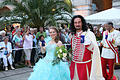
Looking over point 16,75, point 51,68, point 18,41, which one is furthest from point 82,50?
point 18,41

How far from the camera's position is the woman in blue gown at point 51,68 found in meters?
3.88

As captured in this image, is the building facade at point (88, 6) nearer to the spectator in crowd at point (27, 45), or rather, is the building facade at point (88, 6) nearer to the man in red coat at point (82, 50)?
the spectator in crowd at point (27, 45)

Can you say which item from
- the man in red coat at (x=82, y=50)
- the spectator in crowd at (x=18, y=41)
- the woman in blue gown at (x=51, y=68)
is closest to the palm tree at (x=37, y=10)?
the spectator in crowd at (x=18, y=41)

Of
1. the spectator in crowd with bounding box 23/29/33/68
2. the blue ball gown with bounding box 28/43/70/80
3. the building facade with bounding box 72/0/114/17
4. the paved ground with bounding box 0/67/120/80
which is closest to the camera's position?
the blue ball gown with bounding box 28/43/70/80

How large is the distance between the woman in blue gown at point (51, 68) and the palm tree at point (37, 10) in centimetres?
510

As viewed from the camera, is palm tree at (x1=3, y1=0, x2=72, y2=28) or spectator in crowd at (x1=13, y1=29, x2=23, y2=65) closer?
spectator in crowd at (x1=13, y1=29, x2=23, y2=65)

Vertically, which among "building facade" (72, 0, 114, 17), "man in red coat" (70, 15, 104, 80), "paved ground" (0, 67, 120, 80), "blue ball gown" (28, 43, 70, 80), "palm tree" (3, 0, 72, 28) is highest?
"building facade" (72, 0, 114, 17)

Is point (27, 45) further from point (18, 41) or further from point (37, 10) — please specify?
point (37, 10)

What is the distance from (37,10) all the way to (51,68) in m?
5.68

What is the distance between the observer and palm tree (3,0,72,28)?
368 inches

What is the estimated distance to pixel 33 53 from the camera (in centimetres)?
838

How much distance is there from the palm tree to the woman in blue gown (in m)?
5.10

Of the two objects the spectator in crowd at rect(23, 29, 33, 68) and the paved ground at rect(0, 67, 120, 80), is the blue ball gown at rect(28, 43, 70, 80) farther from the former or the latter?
the spectator in crowd at rect(23, 29, 33, 68)

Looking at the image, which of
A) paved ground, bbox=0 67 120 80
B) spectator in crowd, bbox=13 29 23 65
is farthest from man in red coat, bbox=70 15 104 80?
spectator in crowd, bbox=13 29 23 65
